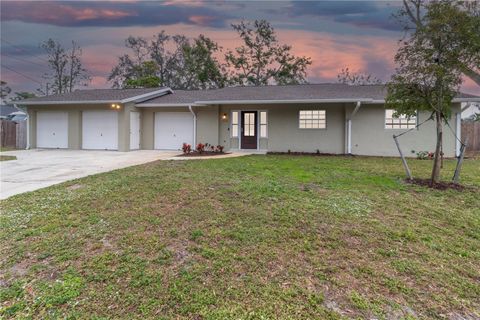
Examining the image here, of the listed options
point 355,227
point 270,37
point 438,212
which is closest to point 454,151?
point 438,212

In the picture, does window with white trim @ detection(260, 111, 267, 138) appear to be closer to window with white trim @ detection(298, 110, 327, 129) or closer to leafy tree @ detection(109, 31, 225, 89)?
window with white trim @ detection(298, 110, 327, 129)

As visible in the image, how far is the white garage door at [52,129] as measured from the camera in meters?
16.2

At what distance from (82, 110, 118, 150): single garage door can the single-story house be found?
0.16ft

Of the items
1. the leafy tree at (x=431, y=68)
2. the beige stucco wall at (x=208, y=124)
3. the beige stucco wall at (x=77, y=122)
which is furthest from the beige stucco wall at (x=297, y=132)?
the leafy tree at (x=431, y=68)

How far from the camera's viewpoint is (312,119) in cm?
1424

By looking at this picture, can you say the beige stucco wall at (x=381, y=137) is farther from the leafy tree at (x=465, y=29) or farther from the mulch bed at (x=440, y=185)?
the leafy tree at (x=465, y=29)

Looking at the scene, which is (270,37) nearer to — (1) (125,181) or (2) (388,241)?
(1) (125,181)

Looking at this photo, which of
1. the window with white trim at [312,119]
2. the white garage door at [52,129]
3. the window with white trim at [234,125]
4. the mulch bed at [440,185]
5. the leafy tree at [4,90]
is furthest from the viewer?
the leafy tree at [4,90]

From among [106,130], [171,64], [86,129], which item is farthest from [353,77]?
[86,129]

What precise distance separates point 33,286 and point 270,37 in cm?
2965

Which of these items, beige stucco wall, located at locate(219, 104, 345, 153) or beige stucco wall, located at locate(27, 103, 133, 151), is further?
beige stucco wall, located at locate(27, 103, 133, 151)

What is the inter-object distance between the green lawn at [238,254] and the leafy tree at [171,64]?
25.7 metres

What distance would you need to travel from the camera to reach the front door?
15.0m

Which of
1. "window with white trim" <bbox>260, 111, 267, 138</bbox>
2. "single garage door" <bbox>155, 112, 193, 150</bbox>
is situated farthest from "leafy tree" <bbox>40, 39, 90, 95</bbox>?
"window with white trim" <bbox>260, 111, 267, 138</bbox>
